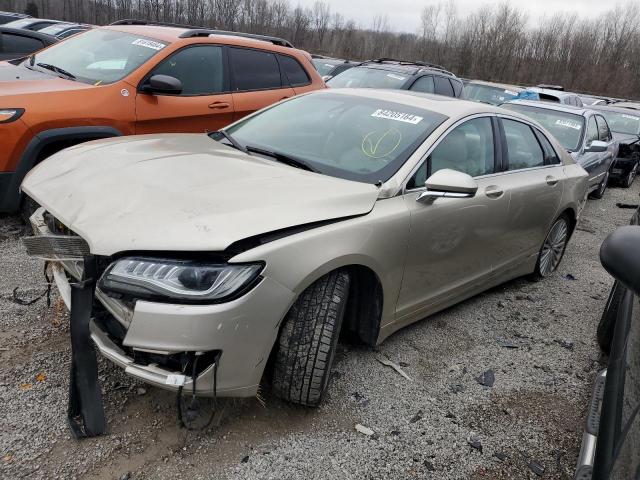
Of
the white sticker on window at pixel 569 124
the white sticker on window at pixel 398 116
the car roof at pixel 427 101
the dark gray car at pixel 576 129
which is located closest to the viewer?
the white sticker on window at pixel 398 116

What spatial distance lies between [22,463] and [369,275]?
1.80 meters

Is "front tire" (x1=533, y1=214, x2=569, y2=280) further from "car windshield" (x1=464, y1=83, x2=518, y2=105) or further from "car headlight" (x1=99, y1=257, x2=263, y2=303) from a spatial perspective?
"car windshield" (x1=464, y1=83, x2=518, y2=105)

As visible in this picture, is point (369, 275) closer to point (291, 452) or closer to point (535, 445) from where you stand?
point (291, 452)

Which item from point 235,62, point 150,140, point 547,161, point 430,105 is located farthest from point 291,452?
point 235,62

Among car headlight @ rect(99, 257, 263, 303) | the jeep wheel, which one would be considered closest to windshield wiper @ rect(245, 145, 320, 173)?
the jeep wheel

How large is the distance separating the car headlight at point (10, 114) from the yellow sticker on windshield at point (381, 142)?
9.01ft

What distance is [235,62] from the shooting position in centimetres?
564

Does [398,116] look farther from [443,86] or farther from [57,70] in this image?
[443,86]

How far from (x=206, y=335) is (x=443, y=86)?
863 centimetres

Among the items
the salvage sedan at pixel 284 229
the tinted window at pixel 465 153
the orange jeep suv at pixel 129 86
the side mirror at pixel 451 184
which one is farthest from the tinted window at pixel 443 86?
the side mirror at pixel 451 184

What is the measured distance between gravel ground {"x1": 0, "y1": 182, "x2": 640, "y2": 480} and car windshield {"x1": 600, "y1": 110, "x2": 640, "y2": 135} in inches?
392

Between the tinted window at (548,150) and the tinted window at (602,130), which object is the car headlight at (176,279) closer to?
the tinted window at (548,150)

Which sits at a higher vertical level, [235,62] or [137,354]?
[235,62]

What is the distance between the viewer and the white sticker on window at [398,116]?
3372 mm
